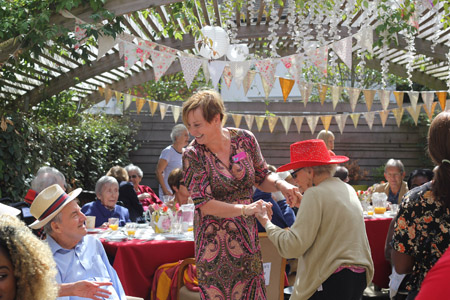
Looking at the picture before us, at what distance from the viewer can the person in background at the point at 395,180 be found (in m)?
6.30

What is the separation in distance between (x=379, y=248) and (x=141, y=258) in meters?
2.64

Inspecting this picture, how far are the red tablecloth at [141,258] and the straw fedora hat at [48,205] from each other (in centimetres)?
99

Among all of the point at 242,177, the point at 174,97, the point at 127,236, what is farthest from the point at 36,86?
the point at 174,97

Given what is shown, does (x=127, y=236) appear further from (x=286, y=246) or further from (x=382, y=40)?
(x=382, y=40)

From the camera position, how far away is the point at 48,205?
2.79 metres

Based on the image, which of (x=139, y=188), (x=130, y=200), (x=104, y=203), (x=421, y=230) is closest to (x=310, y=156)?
(x=421, y=230)

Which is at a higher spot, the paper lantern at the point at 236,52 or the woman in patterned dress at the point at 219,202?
the paper lantern at the point at 236,52

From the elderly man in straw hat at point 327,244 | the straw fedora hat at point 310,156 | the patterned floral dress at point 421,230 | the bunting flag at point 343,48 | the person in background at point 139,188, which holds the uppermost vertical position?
the bunting flag at point 343,48

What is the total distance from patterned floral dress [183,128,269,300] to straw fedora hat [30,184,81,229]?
705 millimetres

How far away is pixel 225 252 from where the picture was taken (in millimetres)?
2598

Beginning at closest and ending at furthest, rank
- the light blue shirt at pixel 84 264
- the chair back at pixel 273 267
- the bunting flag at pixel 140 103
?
the light blue shirt at pixel 84 264
the chair back at pixel 273 267
the bunting flag at pixel 140 103

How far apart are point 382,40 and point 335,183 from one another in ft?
14.3

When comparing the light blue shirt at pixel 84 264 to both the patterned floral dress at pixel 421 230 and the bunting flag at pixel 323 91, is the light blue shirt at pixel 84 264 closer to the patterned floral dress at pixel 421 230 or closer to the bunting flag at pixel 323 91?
the patterned floral dress at pixel 421 230

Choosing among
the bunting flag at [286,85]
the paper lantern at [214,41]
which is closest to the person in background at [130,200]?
the paper lantern at [214,41]
